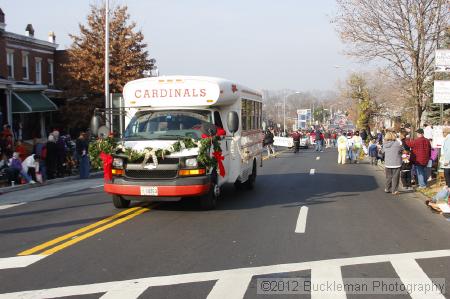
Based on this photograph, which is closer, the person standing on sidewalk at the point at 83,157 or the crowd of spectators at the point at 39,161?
the crowd of spectators at the point at 39,161

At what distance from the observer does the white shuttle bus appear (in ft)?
30.0

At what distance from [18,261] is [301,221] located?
16.0 feet

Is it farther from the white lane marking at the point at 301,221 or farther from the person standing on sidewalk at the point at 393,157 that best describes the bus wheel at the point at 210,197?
the person standing on sidewalk at the point at 393,157

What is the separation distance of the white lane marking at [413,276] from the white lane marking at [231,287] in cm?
175

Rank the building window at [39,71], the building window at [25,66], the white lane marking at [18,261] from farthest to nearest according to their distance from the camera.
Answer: the building window at [39,71] < the building window at [25,66] < the white lane marking at [18,261]

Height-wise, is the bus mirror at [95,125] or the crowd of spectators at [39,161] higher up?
the bus mirror at [95,125]

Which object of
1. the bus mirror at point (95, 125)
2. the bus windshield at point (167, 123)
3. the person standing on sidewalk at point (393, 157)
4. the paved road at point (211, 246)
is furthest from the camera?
the person standing on sidewalk at point (393, 157)

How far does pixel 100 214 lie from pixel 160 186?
1586mm

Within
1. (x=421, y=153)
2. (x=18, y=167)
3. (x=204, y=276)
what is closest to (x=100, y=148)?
(x=204, y=276)

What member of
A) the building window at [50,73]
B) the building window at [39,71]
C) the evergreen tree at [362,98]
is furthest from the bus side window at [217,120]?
the evergreen tree at [362,98]

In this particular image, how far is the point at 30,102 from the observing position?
29.1m

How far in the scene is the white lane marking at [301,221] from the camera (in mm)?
8328

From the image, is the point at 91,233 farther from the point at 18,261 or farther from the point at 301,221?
the point at 301,221

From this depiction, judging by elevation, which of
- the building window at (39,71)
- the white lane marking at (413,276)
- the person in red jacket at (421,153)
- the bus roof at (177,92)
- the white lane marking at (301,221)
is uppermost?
the building window at (39,71)
